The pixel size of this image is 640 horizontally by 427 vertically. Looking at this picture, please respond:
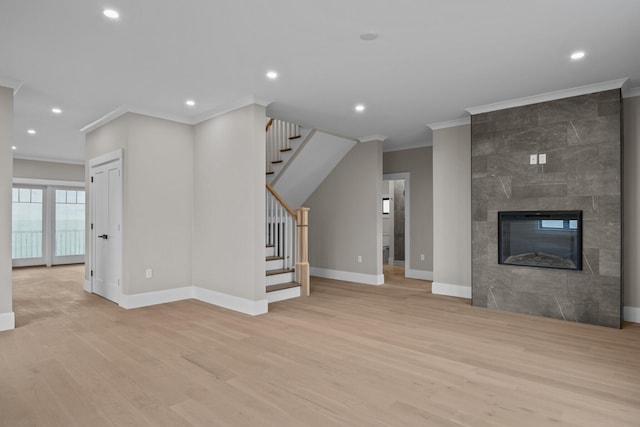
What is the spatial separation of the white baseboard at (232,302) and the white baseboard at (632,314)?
4.23 metres

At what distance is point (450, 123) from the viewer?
5.64m

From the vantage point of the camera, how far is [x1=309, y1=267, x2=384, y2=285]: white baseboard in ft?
21.9

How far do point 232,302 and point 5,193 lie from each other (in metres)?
2.75

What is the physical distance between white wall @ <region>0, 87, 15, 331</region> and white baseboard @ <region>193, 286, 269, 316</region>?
81.7 inches

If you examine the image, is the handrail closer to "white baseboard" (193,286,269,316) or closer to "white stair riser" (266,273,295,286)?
"white stair riser" (266,273,295,286)

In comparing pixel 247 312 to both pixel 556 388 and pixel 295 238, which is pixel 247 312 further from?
pixel 556 388

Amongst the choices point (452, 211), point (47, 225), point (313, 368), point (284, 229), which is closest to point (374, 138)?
point (452, 211)

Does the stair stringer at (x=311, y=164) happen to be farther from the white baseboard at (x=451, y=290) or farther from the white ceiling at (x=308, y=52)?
the white baseboard at (x=451, y=290)

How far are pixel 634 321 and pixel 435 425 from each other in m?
3.66

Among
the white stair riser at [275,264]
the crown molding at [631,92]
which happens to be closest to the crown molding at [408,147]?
the crown molding at [631,92]

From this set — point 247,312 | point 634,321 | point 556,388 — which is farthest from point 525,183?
point 247,312

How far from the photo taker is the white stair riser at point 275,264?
5.70 m

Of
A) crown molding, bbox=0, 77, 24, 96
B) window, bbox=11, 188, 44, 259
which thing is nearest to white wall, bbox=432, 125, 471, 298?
crown molding, bbox=0, 77, 24, 96

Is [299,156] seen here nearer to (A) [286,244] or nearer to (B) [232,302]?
(A) [286,244]
